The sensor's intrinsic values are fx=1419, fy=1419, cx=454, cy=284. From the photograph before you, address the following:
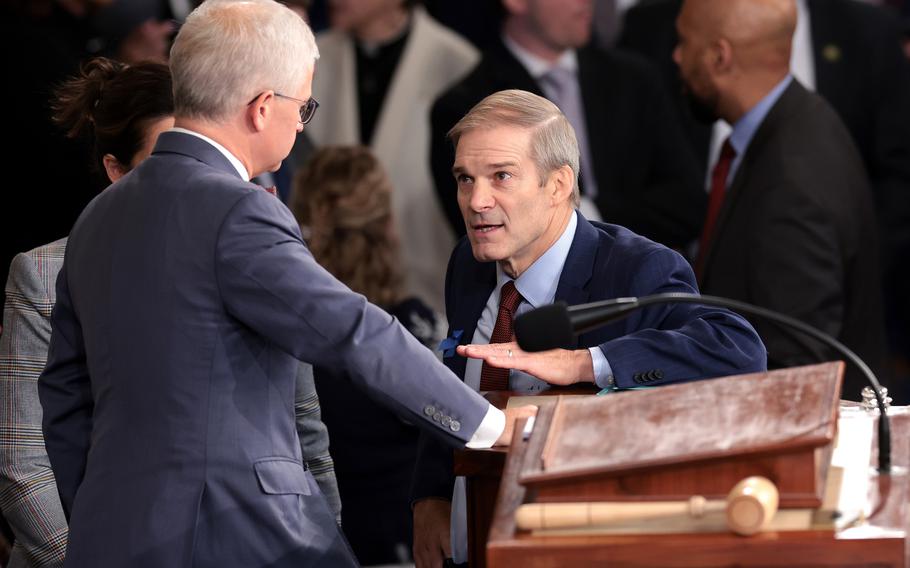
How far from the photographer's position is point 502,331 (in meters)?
2.73

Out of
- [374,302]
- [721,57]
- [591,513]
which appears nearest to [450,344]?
[591,513]

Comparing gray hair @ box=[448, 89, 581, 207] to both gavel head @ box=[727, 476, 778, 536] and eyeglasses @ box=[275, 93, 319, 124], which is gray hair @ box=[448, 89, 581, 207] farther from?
A: gavel head @ box=[727, 476, 778, 536]

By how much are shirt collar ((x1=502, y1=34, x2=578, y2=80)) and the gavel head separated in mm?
3876

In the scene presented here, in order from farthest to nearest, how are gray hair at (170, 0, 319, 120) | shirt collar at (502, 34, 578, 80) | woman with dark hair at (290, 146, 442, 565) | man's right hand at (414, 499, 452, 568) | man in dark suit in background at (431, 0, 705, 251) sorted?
shirt collar at (502, 34, 578, 80), man in dark suit in background at (431, 0, 705, 251), woman with dark hair at (290, 146, 442, 565), man's right hand at (414, 499, 452, 568), gray hair at (170, 0, 319, 120)

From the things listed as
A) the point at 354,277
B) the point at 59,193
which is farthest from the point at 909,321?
the point at 59,193

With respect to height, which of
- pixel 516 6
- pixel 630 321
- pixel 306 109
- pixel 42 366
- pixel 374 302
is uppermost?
pixel 306 109

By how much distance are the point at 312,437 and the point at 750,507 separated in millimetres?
1268

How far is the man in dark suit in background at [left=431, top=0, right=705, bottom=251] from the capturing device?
17.4 ft

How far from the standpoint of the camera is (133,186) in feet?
7.63

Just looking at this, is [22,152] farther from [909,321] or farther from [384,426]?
[909,321]

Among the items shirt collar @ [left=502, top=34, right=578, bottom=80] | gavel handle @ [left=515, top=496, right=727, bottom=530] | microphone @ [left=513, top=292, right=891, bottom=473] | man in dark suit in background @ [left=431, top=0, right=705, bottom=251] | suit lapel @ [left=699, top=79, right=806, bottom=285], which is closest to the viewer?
gavel handle @ [left=515, top=496, right=727, bottom=530]

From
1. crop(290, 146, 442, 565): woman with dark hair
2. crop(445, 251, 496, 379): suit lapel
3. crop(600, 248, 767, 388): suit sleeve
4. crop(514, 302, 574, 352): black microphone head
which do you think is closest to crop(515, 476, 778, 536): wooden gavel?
crop(514, 302, 574, 352): black microphone head

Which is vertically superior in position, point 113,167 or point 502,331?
point 113,167

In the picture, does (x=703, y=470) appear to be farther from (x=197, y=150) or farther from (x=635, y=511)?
(x=197, y=150)
